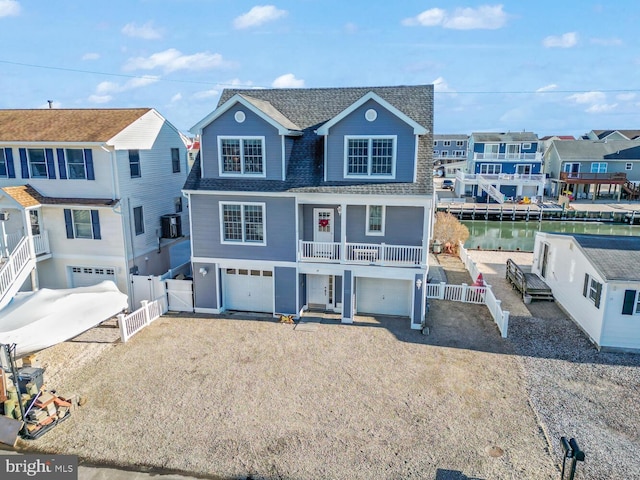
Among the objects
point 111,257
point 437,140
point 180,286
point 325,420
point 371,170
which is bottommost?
point 325,420

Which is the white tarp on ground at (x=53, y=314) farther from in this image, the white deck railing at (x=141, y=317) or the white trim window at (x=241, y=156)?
the white trim window at (x=241, y=156)

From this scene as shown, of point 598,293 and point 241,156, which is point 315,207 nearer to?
point 241,156

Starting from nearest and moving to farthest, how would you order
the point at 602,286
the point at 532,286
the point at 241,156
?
the point at 602,286 → the point at 241,156 → the point at 532,286

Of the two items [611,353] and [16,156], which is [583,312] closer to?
[611,353]

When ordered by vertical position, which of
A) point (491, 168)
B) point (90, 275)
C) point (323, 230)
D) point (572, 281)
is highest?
point (491, 168)

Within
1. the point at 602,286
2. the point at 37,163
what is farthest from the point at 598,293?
the point at 37,163

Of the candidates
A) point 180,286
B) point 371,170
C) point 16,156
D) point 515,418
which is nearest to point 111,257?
point 180,286
